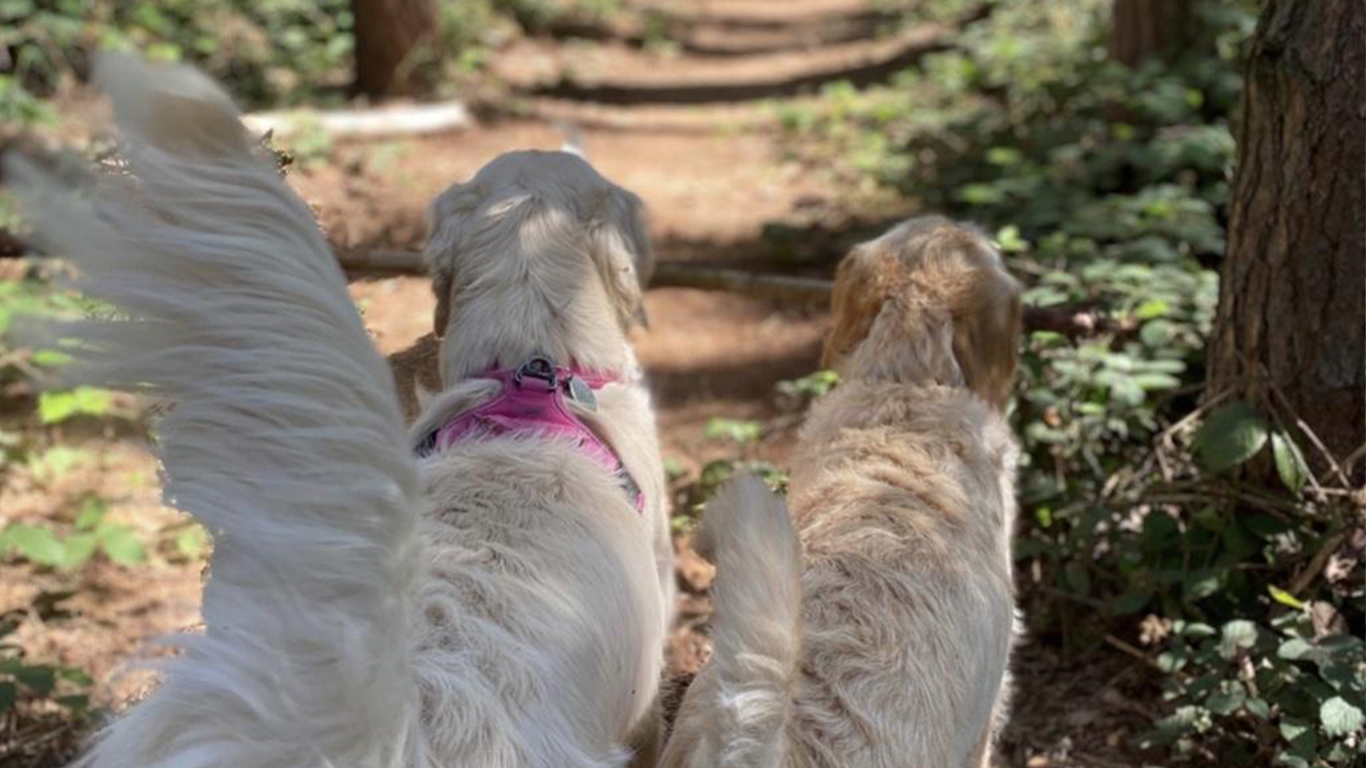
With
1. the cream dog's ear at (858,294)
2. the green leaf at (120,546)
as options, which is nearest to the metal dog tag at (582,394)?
the cream dog's ear at (858,294)

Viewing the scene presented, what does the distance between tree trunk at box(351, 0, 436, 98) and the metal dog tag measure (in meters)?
10.3

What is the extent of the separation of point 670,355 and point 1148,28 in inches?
157

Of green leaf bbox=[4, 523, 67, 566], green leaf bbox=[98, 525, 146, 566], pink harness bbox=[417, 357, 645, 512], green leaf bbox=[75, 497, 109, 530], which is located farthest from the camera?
green leaf bbox=[75, 497, 109, 530]

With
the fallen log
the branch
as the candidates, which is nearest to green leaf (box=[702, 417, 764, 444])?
the fallen log

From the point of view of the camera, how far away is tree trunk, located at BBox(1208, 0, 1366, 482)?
14.3ft

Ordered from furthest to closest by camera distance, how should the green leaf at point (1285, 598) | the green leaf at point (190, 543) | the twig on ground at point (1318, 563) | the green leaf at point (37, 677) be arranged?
the green leaf at point (190, 543), the twig on ground at point (1318, 563), the green leaf at point (1285, 598), the green leaf at point (37, 677)

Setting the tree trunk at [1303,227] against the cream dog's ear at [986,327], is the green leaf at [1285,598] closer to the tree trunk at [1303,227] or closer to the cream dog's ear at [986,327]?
the tree trunk at [1303,227]

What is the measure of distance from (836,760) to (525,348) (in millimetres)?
1377

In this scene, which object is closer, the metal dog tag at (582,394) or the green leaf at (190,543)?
the metal dog tag at (582,394)

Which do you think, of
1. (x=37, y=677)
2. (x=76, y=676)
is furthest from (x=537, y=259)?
(x=76, y=676)

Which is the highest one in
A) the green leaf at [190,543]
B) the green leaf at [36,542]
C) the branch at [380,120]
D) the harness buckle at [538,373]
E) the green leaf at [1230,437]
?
the harness buckle at [538,373]

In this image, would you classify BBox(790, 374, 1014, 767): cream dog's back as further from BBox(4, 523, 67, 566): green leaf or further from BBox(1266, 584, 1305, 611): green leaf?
BBox(4, 523, 67, 566): green leaf

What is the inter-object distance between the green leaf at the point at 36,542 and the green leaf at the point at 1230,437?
402 centimetres

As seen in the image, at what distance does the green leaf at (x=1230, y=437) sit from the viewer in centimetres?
447
